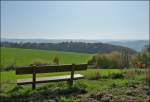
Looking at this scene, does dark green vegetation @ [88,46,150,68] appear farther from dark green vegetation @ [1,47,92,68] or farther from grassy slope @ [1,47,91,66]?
grassy slope @ [1,47,91,66]

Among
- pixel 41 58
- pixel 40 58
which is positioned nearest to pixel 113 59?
pixel 41 58

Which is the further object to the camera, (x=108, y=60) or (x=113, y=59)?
(x=108, y=60)

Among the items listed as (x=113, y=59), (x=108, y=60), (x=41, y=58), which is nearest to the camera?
(x=113, y=59)

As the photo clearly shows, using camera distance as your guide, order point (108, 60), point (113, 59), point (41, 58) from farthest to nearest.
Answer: point (41, 58)
point (108, 60)
point (113, 59)

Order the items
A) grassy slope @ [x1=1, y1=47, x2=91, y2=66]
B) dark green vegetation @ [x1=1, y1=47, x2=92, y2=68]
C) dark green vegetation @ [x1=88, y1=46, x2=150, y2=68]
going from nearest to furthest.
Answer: dark green vegetation @ [x1=88, y1=46, x2=150, y2=68] → dark green vegetation @ [x1=1, y1=47, x2=92, y2=68] → grassy slope @ [x1=1, y1=47, x2=91, y2=66]

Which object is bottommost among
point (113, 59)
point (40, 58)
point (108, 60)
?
point (40, 58)

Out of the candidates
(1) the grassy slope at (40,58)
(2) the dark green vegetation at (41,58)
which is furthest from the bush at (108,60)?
(1) the grassy slope at (40,58)

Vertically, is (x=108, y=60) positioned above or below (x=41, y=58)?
above

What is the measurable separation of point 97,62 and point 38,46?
29.9m

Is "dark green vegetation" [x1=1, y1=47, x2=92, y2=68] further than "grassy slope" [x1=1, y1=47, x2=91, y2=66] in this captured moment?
No

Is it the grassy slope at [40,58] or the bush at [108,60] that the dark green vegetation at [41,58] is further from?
the bush at [108,60]

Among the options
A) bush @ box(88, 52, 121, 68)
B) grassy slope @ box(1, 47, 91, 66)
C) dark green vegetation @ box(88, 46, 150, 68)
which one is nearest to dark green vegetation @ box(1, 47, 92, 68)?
grassy slope @ box(1, 47, 91, 66)

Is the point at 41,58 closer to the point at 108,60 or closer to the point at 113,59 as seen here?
the point at 108,60

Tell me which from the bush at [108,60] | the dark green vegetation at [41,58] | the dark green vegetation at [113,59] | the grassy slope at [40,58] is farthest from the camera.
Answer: the grassy slope at [40,58]
